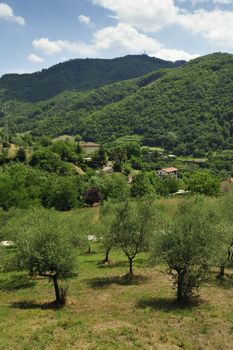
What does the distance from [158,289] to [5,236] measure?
26195 millimetres

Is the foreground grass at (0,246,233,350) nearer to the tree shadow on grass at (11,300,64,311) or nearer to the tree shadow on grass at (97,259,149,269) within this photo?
the tree shadow on grass at (11,300,64,311)

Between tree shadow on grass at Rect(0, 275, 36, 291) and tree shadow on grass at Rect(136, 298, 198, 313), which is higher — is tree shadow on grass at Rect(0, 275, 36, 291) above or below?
below

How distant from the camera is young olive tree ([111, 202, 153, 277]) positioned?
42.6m

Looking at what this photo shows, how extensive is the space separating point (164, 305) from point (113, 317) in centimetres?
529

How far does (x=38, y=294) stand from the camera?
119 feet

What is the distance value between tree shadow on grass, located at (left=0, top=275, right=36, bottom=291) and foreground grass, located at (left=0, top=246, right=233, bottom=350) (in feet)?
0.34

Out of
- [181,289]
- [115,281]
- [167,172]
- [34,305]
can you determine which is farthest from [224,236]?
[167,172]

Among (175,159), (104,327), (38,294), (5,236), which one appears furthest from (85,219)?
(175,159)

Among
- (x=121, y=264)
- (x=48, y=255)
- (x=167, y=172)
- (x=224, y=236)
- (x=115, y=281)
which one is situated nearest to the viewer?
(x=48, y=255)

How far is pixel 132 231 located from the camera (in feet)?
140

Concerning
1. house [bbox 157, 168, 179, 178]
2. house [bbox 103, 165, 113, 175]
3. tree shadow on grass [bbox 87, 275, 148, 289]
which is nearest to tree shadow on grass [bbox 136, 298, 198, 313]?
tree shadow on grass [bbox 87, 275, 148, 289]

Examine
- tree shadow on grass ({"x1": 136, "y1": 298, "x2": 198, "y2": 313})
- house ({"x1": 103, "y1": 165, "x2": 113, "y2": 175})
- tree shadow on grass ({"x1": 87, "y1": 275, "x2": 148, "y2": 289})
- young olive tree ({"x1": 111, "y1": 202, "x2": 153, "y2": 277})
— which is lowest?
house ({"x1": 103, "y1": 165, "x2": 113, "y2": 175})

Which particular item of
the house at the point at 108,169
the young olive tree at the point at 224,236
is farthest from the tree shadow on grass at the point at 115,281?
the house at the point at 108,169

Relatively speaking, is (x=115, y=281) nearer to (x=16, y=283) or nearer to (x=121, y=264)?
(x=121, y=264)
